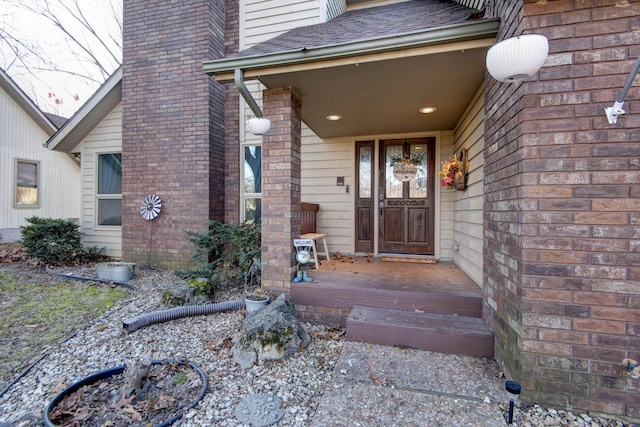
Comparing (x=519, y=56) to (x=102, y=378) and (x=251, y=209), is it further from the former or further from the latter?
(x=251, y=209)

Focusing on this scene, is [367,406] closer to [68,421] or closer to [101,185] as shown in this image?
[68,421]

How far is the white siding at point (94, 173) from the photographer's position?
6492 mm

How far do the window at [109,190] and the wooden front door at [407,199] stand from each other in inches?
218

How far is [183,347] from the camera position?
9.20 ft

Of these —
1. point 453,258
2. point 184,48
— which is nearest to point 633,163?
point 453,258

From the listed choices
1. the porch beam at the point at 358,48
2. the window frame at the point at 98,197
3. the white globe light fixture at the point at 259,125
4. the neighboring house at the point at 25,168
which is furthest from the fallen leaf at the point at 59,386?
the neighboring house at the point at 25,168

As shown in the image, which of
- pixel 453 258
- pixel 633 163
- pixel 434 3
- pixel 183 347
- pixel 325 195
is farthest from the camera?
pixel 325 195

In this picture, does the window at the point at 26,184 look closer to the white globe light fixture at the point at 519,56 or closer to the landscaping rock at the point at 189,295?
the landscaping rock at the point at 189,295

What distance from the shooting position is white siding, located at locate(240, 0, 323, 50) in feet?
16.8

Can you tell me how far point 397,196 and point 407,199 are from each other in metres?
0.17

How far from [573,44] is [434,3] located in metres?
2.80

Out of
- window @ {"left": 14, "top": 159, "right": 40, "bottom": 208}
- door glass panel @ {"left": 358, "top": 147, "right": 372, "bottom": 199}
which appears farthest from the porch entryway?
window @ {"left": 14, "top": 159, "right": 40, "bottom": 208}

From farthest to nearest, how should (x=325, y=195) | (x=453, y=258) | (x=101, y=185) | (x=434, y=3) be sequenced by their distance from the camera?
(x=101, y=185)
(x=325, y=195)
(x=453, y=258)
(x=434, y=3)

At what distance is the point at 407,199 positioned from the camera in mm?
5121
